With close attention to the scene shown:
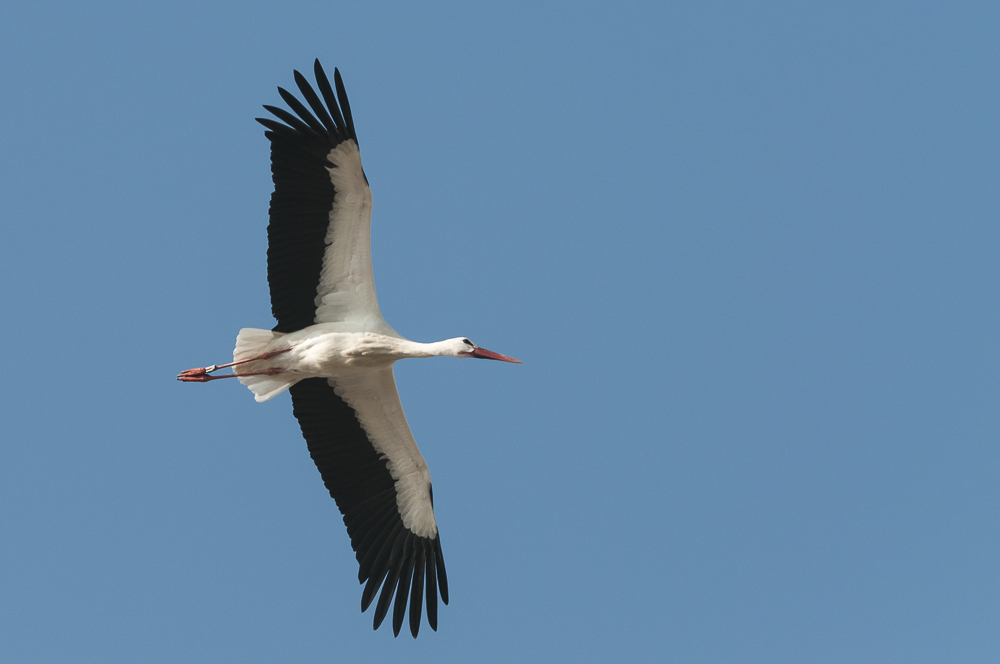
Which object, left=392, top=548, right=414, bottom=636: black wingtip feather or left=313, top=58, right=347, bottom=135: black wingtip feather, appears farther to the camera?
left=392, top=548, right=414, bottom=636: black wingtip feather

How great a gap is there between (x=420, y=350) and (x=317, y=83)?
2.59m

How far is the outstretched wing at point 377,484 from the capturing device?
12.4m

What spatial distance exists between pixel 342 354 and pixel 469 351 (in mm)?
1235

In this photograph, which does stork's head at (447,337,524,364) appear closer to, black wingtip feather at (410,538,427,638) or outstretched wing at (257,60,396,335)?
outstretched wing at (257,60,396,335)

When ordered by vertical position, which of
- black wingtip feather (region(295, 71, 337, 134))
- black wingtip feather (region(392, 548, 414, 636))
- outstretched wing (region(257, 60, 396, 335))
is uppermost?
black wingtip feather (region(295, 71, 337, 134))

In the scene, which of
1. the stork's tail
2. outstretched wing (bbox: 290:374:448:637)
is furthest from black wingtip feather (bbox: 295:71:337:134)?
outstretched wing (bbox: 290:374:448:637)

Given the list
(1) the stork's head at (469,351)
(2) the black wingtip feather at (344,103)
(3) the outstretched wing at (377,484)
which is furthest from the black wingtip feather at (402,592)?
(2) the black wingtip feather at (344,103)

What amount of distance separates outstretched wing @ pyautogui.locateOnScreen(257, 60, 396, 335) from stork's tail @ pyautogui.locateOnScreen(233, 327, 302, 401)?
0.17 m

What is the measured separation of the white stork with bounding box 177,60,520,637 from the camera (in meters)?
11.4

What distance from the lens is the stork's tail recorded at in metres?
11.8

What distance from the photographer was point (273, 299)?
11883mm

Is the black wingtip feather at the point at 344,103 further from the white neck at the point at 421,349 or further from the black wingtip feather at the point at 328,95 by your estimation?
the white neck at the point at 421,349

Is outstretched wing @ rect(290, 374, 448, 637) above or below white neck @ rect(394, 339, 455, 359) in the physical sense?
below

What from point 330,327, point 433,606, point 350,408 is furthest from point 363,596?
point 330,327
